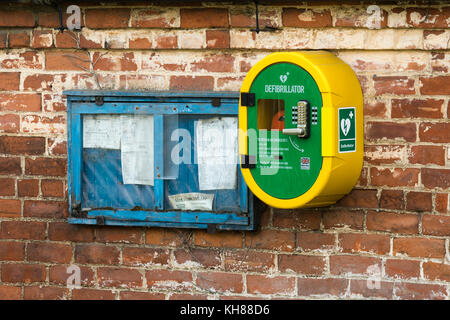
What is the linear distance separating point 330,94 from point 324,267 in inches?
35.4

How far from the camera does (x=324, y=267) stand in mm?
4125

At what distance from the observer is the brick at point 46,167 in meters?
4.41

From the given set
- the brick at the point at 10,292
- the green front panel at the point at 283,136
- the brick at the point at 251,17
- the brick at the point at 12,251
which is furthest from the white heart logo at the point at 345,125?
the brick at the point at 10,292

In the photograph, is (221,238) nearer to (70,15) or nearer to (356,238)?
(356,238)

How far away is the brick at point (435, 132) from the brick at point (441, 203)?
0.24m

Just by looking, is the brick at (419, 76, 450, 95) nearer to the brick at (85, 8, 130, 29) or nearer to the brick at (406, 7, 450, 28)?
the brick at (406, 7, 450, 28)

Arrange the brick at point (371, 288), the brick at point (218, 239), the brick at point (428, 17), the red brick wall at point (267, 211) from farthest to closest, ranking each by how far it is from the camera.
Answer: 1. the brick at point (218, 239)
2. the brick at point (371, 288)
3. the red brick wall at point (267, 211)
4. the brick at point (428, 17)

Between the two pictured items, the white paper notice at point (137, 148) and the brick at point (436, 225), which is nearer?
the brick at point (436, 225)

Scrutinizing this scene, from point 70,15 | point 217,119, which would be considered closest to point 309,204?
point 217,119

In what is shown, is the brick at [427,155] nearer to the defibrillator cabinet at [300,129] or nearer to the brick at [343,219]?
the defibrillator cabinet at [300,129]

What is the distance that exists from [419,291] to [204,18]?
5.34 feet

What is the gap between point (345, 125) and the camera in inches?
150

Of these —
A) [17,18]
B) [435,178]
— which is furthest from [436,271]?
[17,18]

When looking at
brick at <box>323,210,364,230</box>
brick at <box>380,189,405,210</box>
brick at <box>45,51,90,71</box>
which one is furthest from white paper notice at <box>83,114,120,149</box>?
brick at <box>380,189,405,210</box>
